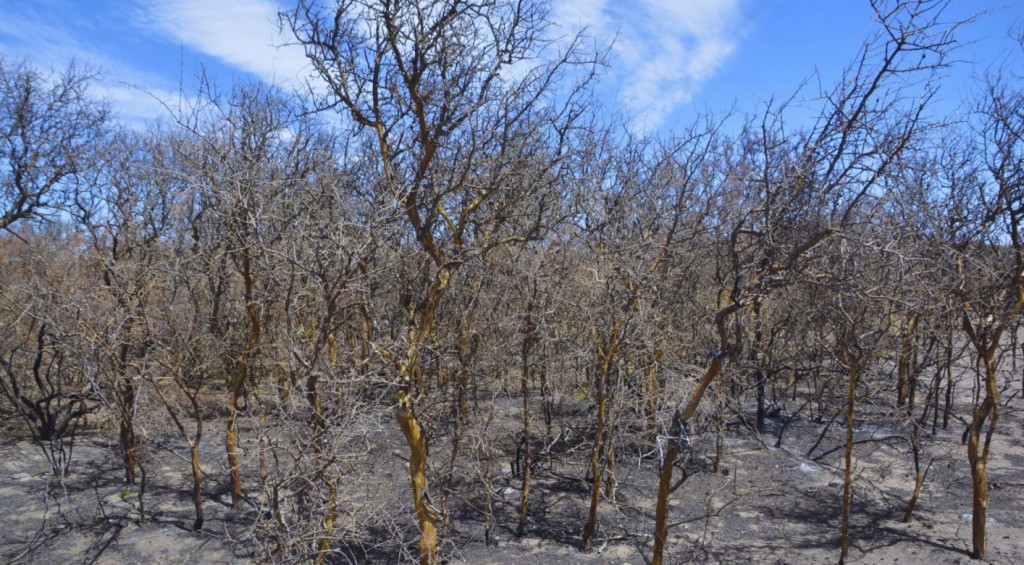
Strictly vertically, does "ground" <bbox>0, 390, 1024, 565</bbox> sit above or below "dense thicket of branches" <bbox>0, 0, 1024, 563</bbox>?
below

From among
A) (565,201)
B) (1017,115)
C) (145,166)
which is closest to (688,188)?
(565,201)

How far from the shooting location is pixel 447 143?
6391mm

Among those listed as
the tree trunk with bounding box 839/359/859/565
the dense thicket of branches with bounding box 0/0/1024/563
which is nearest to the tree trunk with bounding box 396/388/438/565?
the dense thicket of branches with bounding box 0/0/1024/563

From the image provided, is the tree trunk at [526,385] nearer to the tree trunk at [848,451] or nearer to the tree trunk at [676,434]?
the tree trunk at [676,434]

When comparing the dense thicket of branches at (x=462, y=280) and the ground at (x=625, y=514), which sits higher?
the dense thicket of branches at (x=462, y=280)

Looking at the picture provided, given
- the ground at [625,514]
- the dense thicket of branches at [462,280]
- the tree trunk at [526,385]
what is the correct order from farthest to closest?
the tree trunk at [526,385], the ground at [625,514], the dense thicket of branches at [462,280]

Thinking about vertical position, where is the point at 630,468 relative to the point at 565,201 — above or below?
below

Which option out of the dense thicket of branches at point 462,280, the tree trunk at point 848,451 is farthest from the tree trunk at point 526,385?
the tree trunk at point 848,451

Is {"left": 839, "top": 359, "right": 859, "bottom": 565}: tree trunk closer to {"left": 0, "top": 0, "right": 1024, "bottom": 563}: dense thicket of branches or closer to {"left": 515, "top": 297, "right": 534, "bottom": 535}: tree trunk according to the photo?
{"left": 0, "top": 0, "right": 1024, "bottom": 563}: dense thicket of branches

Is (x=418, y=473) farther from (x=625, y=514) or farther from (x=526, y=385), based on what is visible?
(x=625, y=514)

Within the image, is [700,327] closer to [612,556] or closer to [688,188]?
[688,188]

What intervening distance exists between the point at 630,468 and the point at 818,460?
3.04 meters

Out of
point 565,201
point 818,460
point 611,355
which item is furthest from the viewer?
point 818,460

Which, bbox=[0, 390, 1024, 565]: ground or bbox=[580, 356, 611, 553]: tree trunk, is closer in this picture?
bbox=[580, 356, 611, 553]: tree trunk
